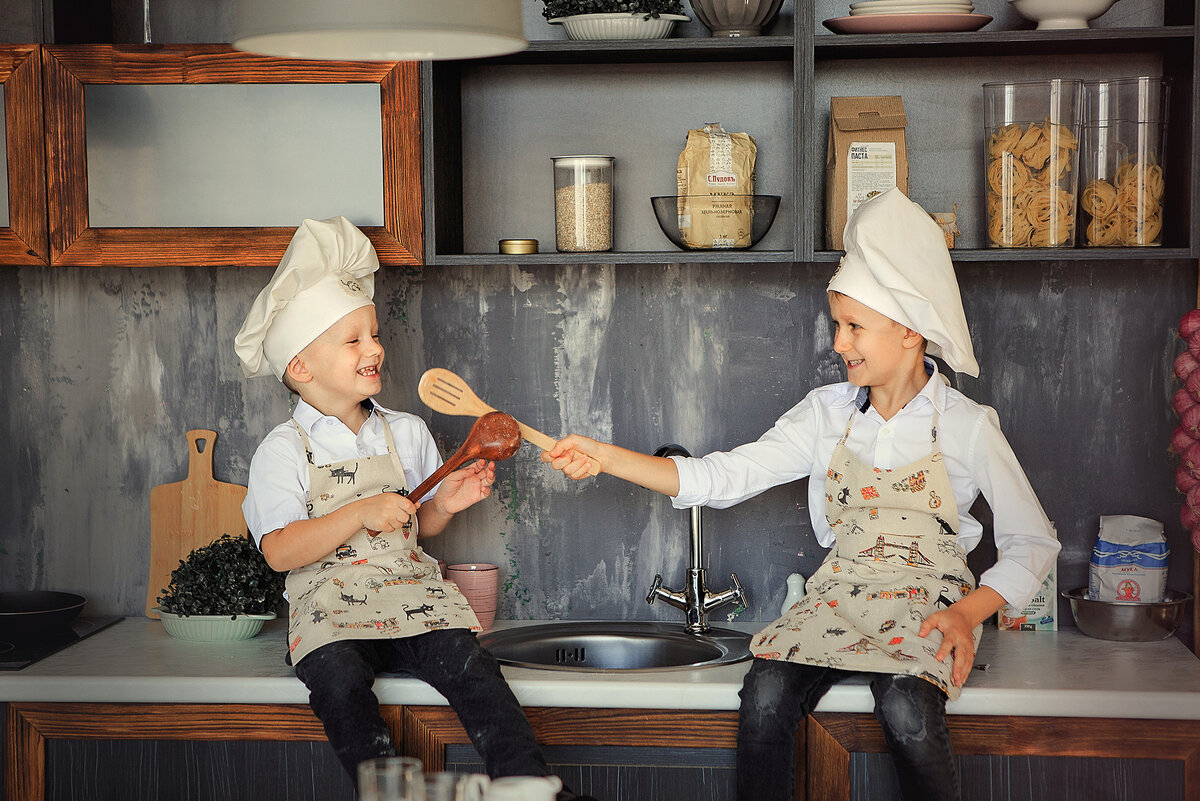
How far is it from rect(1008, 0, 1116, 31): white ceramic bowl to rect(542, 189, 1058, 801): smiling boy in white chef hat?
1.23ft

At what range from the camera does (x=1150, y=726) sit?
1.68m

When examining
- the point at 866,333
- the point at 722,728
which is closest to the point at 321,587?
the point at 722,728

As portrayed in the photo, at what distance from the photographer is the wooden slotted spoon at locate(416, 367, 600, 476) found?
1.80 metres

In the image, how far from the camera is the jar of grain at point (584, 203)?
6.42ft

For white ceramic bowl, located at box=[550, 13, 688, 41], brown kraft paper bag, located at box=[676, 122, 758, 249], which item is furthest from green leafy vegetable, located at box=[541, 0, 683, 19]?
brown kraft paper bag, located at box=[676, 122, 758, 249]

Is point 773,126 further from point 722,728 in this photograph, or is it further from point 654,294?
point 722,728

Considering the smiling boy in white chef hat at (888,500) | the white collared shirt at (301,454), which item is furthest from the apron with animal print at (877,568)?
the white collared shirt at (301,454)

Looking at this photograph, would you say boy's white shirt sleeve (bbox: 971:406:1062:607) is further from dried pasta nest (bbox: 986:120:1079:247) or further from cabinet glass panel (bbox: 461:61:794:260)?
cabinet glass panel (bbox: 461:61:794:260)

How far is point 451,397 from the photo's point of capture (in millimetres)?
1812

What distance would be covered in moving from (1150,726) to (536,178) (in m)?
1.36

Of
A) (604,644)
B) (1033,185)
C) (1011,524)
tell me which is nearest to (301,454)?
(604,644)

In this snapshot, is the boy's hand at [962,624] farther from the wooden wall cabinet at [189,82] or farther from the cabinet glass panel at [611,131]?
the wooden wall cabinet at [189,82]

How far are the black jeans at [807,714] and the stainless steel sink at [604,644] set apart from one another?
1.09 ft

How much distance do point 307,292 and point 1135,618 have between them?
4.81 ft
